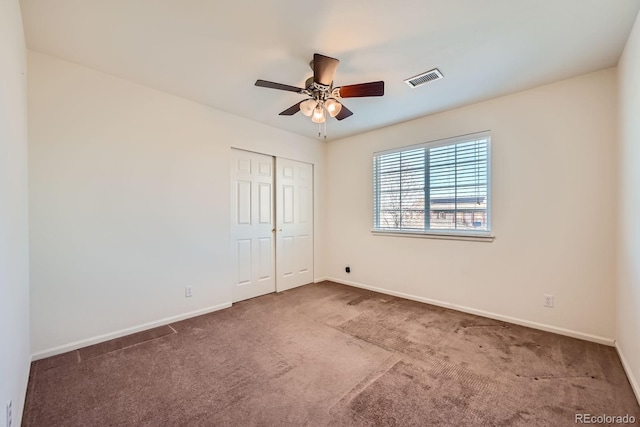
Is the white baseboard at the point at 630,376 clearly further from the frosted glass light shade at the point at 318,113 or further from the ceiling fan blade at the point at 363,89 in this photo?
the frosted glass light shade at the point at 318,113

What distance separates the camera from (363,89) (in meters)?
2.21

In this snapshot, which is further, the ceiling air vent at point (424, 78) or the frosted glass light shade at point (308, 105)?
the ceiling air vent at point (424, 78)

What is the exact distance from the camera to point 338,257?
15.8 ft

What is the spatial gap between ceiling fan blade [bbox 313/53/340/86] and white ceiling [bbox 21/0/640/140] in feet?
0.45

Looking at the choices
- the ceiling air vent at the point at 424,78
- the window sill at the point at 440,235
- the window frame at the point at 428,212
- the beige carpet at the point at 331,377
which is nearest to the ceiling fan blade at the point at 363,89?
the ceiling air vent at the point at 424,78

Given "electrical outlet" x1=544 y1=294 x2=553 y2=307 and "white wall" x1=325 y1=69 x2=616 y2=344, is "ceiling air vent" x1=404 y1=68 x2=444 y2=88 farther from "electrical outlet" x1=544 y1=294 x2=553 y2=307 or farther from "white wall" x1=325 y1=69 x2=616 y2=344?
"electrical outlet" x1=544 y1=294 x2=553 y2=307

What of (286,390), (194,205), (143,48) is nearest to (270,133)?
(194,205)

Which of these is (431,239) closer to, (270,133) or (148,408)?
(270,133)

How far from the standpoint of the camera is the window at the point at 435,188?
3240 mm

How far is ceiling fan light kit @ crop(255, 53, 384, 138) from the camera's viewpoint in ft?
7.00

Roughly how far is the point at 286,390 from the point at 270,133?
329 centimetres

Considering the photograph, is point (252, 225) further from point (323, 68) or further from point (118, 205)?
point (323, 68)

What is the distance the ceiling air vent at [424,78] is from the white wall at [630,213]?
4.14 ft

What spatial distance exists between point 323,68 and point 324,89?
7.5 inches
